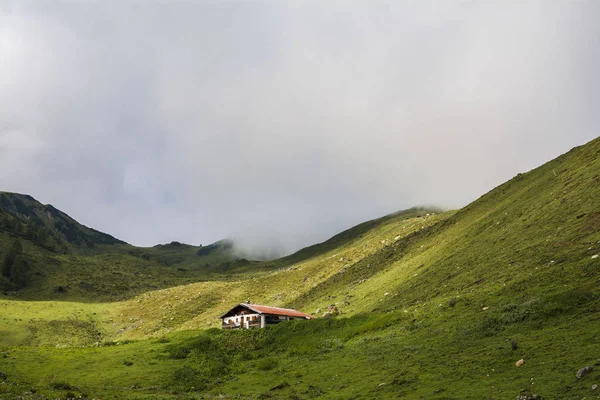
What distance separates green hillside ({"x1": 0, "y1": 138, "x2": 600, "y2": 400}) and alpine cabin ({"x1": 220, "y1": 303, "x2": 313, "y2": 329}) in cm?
725

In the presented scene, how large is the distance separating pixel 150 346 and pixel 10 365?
15804 millimetres

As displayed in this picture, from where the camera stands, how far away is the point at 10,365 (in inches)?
1699

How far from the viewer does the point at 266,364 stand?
1674 inches

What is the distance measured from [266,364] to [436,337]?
18486 mm

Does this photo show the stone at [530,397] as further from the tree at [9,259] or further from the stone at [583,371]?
the tree at [9,259]

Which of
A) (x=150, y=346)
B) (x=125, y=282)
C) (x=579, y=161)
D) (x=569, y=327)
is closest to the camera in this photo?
(x=569, y=327)

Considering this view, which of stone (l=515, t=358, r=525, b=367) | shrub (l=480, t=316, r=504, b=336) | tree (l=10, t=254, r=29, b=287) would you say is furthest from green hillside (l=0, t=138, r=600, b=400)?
tree (l=10, t=254, r=29, b=287)

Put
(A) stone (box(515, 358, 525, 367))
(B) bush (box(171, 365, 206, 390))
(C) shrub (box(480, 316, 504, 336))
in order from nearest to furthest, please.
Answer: (A) stone (box(515, 358, 525, 367)) < (C) shrub (box(480, 316, 504, 336)) < (B) bush (box(171, 365, 206, 390))

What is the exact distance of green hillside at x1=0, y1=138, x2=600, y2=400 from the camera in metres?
25.4

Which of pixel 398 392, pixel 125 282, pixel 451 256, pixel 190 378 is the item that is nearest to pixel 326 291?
pixel 451 256

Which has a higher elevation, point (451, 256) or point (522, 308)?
point (451, 256)

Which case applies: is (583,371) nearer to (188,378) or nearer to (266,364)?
(266,364)

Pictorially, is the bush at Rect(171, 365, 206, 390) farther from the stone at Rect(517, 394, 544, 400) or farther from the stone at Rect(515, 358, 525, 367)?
the stone at Rect(517, 394, 544, 400)

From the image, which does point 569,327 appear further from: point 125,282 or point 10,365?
point 125,282
